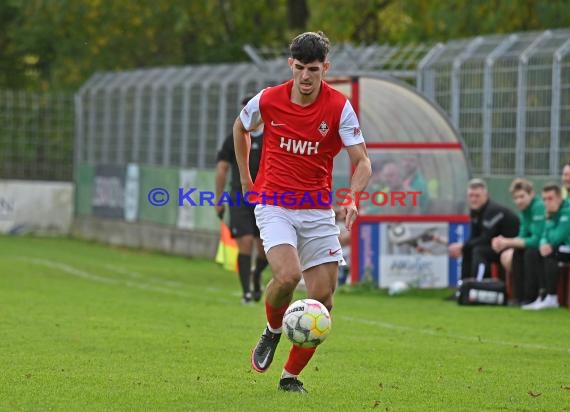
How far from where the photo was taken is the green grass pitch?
29.6 feet

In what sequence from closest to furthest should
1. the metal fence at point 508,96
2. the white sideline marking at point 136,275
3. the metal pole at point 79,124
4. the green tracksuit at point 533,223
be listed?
the green tracksuit at point 533,223 < the metal fence at point 508,96 < the white sideline marking at point 136,275 < the metal pole at point 79,124

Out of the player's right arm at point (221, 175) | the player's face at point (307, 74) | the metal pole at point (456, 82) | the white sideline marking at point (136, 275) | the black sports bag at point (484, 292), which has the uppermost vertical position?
the metal pole at point (456, 82)

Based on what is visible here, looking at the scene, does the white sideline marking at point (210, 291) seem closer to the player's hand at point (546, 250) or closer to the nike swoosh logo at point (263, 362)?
the player's hand at point (546, 250)

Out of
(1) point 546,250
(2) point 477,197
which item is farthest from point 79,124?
(1) point 546,250

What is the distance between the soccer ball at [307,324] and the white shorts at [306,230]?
37 centimetres

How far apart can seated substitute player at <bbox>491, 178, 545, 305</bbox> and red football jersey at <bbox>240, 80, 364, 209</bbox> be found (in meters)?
8.29

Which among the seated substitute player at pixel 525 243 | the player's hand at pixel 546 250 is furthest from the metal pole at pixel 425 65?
the player's hand at pixel 546 250

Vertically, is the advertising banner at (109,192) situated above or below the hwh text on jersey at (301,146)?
below

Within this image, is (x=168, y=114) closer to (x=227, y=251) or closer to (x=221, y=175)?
(x=227, y=251)

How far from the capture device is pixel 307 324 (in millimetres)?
9031

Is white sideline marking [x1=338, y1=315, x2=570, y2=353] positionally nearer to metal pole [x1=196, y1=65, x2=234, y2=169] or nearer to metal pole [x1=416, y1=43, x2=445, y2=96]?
metal pole [x1=416, y1=43, x2=445, y2=96]

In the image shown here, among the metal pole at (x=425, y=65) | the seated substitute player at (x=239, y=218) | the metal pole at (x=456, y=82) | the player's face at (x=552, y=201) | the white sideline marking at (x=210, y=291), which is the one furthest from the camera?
the metal pole at (x=425, y=65)

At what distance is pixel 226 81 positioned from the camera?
27.1 m

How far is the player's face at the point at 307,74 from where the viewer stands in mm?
9180
